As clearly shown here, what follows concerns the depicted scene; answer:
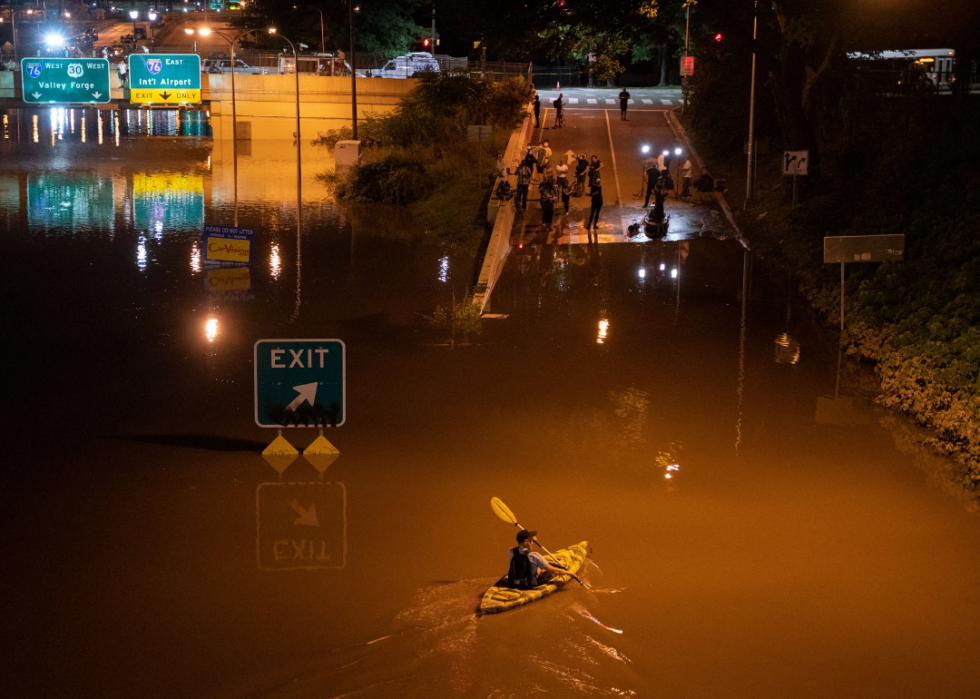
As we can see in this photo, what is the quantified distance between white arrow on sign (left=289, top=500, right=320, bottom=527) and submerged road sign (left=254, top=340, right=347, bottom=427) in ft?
4.44

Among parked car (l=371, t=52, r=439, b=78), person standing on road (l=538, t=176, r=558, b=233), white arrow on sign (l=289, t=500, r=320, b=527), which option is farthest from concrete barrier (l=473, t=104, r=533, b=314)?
parked car (l=371, t=52, r=439, b=78)

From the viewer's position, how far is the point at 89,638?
8.44 meters

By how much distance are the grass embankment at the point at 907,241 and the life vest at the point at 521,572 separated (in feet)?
19.0

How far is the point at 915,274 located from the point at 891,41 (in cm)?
1825

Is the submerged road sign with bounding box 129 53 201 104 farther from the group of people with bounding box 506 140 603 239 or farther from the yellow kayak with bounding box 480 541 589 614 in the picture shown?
the yellow kayak with bounding box 480 541 589 614

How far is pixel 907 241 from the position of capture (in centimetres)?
1892

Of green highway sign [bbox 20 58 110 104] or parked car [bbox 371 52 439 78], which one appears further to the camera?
parked car [bbox 371 52 439 78]

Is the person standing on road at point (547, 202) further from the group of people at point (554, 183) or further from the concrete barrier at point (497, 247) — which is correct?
the concrete barrier at point (497, 247)

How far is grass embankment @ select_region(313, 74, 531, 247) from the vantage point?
32.5 meters

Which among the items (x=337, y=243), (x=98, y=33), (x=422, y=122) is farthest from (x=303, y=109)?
(x=98, y=33)

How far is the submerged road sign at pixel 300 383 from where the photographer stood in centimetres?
1203

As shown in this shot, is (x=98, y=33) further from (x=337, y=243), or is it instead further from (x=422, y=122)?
(x=337, y=243)

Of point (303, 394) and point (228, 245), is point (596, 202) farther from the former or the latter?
point (303, 394)

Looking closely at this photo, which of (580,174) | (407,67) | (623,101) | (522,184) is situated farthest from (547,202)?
(407,67)
